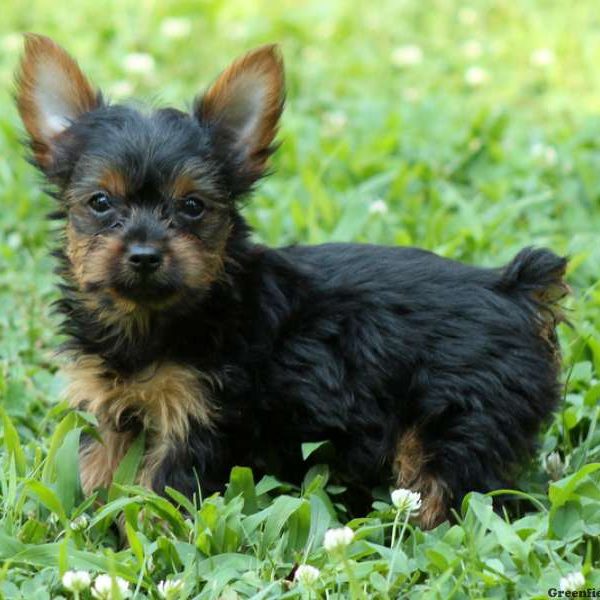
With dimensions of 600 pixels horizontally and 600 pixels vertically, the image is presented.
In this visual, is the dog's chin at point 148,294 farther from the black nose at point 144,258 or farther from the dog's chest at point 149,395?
the dog's chest at point 149,395

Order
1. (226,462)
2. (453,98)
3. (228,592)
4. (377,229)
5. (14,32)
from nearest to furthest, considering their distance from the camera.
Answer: (228,592), (226,462), (377,229), (453,98), (14,32)

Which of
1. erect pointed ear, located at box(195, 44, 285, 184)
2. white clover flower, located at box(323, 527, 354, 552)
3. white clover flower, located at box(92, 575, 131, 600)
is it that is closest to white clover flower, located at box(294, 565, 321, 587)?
white clover flower, located at box(323, 527, 354, 552)

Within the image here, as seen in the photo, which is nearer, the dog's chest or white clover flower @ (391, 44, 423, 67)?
the dog's chest

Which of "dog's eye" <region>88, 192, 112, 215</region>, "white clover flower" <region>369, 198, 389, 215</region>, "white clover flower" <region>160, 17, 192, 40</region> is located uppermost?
"dog's eye" <region>88, 192, 112, 215</region>

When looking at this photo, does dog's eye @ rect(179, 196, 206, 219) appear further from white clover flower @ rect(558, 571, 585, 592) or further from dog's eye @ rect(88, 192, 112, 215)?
white clover flower @ rect(558, 571, 585, 592)

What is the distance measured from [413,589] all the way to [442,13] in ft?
26.7

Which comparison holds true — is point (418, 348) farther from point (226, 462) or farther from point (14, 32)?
point (14, 32)

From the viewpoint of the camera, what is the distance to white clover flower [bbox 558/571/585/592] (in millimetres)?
4102

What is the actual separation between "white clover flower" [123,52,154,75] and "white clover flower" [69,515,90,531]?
18.8 ft

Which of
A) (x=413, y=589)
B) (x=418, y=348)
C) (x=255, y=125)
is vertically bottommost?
(x=413, y=589)

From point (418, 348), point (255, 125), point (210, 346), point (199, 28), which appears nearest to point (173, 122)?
point (255, 125)

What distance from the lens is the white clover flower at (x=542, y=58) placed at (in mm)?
10188

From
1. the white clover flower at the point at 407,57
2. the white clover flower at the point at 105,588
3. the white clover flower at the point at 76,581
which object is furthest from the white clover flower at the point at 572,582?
the white clover flower at the point at 407,57

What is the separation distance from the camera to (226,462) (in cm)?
512
